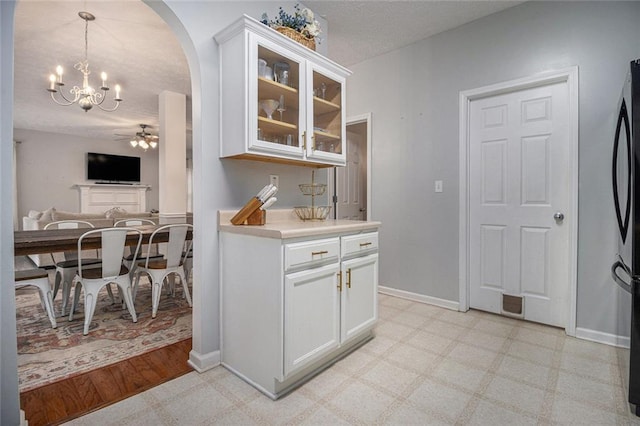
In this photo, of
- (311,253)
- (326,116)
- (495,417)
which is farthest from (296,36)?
(495,417)

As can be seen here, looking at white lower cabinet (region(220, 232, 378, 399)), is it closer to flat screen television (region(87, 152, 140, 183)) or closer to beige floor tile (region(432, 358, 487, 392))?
beige floor tile (region(432, 358, 487, 392))

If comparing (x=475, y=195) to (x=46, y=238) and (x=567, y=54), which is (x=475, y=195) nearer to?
(x=567, y=54)

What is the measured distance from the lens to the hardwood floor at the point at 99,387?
5.02 feet

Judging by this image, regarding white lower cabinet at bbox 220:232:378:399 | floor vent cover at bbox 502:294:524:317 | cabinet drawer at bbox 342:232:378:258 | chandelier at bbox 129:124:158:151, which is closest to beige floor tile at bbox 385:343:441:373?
white lower cabinet at bbox 220:232:378:399

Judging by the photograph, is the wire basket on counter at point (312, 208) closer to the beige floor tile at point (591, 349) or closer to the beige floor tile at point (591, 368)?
the beige floor tile at point (591, 368)

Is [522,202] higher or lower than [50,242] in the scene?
higher

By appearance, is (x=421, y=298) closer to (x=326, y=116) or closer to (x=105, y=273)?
(x=326, y=116)

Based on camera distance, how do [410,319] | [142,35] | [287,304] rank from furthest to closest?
1. [142,35]
2. [410,319]
3. [287,304]

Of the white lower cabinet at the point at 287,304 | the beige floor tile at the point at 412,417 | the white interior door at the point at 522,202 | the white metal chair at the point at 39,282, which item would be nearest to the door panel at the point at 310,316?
the white lower cabinet at the point at 287,304

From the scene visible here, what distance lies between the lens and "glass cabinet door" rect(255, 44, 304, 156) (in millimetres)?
1875

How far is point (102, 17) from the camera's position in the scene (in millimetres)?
2785

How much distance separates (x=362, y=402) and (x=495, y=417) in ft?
2.03

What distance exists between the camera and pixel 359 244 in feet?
6.82

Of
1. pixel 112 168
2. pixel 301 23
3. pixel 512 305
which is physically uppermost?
pixel 301 23
